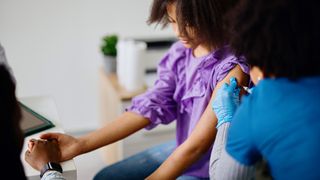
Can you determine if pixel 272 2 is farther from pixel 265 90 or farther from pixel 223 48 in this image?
pixel 223 48

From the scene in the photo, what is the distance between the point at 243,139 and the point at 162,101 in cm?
57

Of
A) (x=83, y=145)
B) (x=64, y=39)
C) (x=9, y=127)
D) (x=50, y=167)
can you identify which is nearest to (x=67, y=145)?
(x=83, y=145)

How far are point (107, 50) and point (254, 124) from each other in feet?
4.42

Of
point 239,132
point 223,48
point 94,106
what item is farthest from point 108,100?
point 239,132

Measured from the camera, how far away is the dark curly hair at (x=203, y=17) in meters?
1.10

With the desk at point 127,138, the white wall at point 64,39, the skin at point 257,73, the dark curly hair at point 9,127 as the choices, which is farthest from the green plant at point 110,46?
the dark curly hair at point 9,127

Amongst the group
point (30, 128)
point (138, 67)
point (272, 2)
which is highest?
point (272, 2)

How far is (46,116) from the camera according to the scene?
A: 49.5 inches

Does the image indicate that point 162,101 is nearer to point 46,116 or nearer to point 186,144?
point 186,144

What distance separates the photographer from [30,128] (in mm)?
1166

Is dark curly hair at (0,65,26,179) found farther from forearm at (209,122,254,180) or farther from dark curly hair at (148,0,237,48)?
dark curly hair at (148,0,237,48)

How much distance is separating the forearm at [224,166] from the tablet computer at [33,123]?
51 cm

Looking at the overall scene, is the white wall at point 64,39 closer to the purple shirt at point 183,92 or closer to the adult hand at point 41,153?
the purple shirt at point 183,92

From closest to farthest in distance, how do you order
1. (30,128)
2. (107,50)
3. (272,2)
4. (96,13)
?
1. (272,2)
2. (30,128)
3. (107,50)
4. (96,13)
